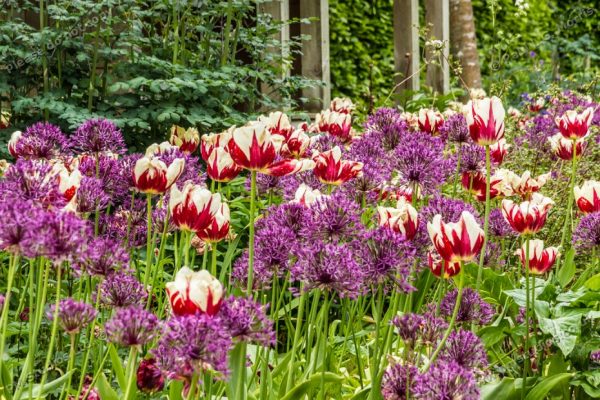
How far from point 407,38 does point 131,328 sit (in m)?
6.93

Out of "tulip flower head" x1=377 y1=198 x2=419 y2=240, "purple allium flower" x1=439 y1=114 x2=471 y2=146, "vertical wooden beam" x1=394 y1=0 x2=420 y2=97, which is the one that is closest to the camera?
"tulip flower head" x1=377 y1=198 x2=419 y2=240

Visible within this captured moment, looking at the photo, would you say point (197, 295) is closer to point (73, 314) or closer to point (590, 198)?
point (73, 314)

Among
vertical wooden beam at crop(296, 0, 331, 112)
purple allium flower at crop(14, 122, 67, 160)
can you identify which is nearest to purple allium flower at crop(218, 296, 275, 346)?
purple allium flower at crop(14, 122, 67, 160)

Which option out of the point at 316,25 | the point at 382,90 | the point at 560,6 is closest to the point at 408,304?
the point at 316,25

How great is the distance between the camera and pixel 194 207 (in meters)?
1.77

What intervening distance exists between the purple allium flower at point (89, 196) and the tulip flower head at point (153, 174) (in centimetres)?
10

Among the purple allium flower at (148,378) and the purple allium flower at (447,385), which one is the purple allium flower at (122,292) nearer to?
the purple allium flower at (148,378)

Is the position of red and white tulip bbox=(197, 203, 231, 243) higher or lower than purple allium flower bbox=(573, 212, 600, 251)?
higher

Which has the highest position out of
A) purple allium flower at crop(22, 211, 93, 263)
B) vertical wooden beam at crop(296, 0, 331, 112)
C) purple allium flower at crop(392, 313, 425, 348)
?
vertical wooden beam at crop(296, 0, 331, 112)

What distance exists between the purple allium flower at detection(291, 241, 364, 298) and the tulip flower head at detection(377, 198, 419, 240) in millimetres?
223

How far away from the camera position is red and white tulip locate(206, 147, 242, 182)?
7.20ft

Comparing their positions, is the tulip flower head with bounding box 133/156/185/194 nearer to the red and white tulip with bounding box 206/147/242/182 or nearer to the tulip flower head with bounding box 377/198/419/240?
the red and white tulip with bounding box 206/147/242/182

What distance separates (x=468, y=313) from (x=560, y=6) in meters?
13.5

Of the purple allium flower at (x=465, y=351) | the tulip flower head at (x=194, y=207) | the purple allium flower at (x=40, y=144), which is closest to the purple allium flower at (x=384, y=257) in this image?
the purple allium flower at (x=465, y=351)
